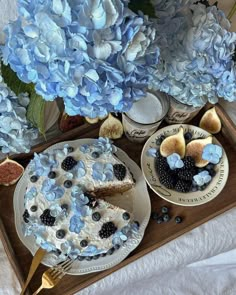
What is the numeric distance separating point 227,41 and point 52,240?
18.8 inches

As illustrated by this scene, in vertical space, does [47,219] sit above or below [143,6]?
below

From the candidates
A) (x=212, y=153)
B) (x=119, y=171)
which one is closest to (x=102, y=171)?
(x=119, y=171)

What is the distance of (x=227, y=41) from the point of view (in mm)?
801

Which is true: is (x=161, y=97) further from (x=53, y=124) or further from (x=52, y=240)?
(x=52, y=240)

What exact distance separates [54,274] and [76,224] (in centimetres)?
11

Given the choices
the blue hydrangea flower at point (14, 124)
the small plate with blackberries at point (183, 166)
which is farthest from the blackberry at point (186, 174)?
the blue hydrangea flower at point (14, 124)

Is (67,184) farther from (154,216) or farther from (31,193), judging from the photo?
(154,216)

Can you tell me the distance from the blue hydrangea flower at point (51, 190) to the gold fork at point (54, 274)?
13cm

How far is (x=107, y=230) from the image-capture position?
→ 35.9 inches

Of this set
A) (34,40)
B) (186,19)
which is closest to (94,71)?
(34,40)

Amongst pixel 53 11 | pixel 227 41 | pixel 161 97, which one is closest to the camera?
pixel 53 11

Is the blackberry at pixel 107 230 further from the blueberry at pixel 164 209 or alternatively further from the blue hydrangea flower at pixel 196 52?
the blue hydrangea flower at pixel 196 52

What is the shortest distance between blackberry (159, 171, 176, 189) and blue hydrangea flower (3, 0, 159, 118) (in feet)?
1.30

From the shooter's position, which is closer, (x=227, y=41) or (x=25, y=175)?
(x=227, y=41)
